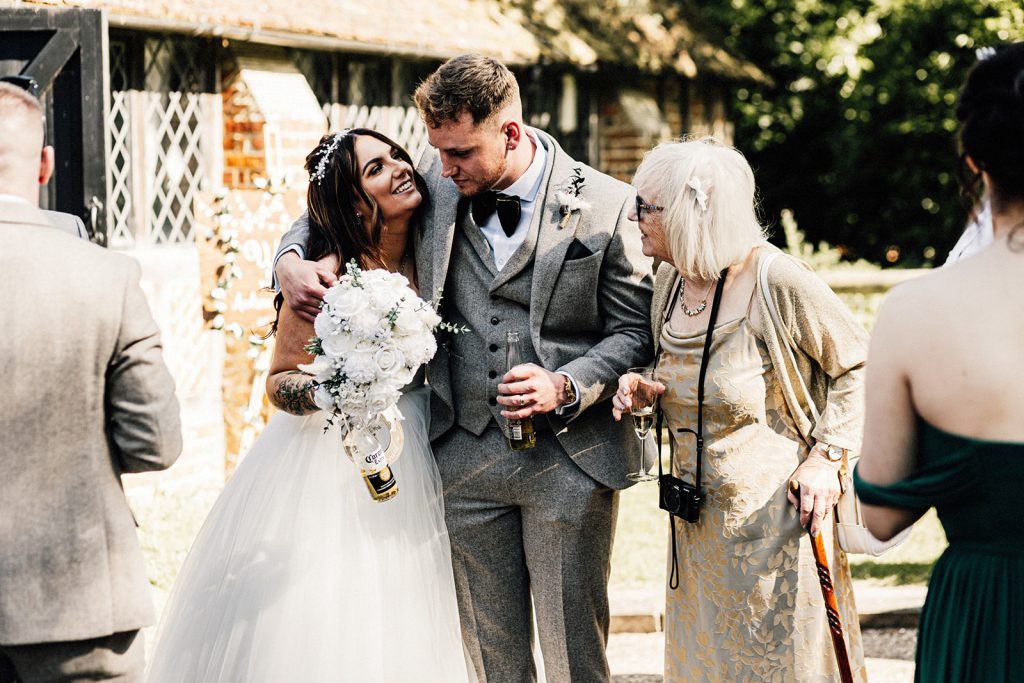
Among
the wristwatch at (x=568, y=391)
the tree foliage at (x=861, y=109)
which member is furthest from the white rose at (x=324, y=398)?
the tree foliage at (x=861, y=109)

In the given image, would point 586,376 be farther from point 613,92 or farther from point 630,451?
point 613,92

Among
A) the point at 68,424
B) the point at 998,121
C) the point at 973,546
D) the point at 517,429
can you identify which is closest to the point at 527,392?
the point at 517,429

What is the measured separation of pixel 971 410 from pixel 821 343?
46.2 inches

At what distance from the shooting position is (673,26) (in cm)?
1440

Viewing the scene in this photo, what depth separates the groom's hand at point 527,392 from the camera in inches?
143

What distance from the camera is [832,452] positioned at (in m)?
3.56

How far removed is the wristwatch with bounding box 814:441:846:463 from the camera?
3.55 metres

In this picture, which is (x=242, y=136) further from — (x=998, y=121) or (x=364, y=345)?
(x=998, y=121)

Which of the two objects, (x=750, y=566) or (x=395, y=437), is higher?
(x=395, y=437)

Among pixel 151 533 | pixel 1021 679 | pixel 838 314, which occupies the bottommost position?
pixel 151 533

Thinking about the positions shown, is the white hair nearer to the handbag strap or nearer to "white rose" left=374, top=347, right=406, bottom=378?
the handbag strap

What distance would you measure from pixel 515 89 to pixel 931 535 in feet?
16.3

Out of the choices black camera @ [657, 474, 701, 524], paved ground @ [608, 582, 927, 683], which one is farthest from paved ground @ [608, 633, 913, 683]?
black camera @ [657, 474, 701, 524]

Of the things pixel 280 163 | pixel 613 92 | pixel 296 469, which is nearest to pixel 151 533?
pixel 280 163
